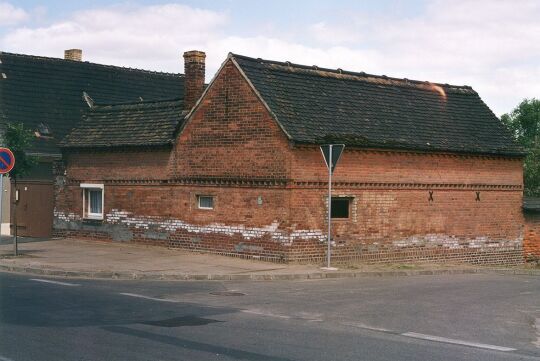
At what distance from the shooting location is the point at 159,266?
18703 mm

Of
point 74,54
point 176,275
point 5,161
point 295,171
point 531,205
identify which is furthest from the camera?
point 74,54

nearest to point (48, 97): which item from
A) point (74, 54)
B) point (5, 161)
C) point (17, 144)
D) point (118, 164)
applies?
point (74, 54)

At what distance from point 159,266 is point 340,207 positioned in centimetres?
567

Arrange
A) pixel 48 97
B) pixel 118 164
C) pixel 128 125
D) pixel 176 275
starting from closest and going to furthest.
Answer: pixel 176 275
pixel 118 164
pixel 128 125
pixel 48 97

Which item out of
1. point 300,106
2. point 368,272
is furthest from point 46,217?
point 368,272

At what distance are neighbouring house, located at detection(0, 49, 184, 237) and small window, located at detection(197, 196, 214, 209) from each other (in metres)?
7.08

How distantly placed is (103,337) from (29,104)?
80.3ft

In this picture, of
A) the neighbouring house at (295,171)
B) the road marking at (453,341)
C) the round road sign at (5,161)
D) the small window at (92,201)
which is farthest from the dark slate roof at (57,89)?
the road marking at (453,341)

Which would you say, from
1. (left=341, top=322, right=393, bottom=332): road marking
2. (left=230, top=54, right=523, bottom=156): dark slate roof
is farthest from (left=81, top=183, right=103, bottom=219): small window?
(left=341, top=322, right=393, bottom=332): road marking

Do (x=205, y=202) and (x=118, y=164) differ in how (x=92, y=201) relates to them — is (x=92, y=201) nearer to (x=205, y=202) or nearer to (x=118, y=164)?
(x=118, y=164)

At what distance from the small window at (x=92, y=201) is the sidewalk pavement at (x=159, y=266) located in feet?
7.37

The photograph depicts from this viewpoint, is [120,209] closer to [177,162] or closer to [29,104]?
[177,162]

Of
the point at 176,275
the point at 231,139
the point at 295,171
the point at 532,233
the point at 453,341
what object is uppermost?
the point at 231,139

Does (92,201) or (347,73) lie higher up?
(347,73)
